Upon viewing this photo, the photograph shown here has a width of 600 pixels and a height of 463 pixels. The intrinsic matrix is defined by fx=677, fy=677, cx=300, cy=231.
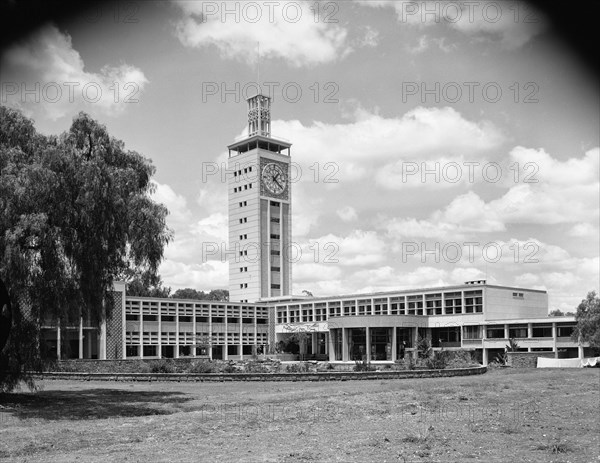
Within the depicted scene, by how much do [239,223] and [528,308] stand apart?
5944 cm

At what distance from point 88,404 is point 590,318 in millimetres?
43456

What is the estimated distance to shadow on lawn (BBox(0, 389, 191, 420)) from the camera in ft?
76.3

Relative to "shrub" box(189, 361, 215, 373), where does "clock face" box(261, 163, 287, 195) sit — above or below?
above

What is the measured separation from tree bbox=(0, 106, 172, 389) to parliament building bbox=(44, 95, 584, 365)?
45.3 meters

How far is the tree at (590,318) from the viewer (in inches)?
2169

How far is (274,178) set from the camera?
13712cm

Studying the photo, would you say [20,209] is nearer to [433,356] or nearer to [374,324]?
[433,356]

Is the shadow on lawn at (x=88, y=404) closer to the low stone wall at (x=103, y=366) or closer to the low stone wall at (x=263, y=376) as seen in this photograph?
the low stone wall at (x=263, y=376)

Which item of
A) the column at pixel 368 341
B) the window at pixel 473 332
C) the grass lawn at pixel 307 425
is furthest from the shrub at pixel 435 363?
the window at pixel 473 332

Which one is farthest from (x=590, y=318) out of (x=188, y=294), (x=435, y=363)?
(x=188, y=294)

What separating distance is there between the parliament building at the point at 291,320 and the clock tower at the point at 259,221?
242 mm

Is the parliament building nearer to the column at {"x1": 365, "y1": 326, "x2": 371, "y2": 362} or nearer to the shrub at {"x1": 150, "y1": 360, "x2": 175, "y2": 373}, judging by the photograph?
the column at {"x1": 365, "y1": 326, "x2": 371, "y2": 362}

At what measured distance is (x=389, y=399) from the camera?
27.1 meters

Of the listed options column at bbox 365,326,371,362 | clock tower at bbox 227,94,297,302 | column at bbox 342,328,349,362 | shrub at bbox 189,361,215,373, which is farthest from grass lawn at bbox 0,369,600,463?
clock tower at bbox 227,94,297,302
